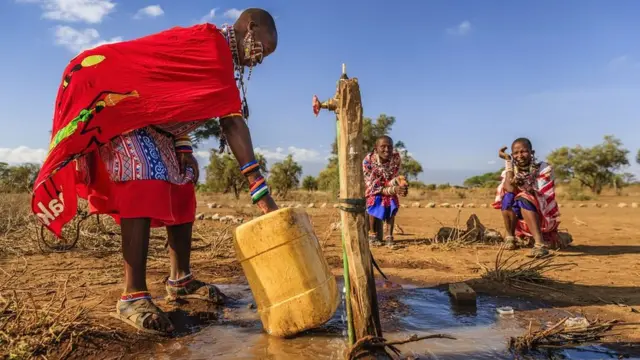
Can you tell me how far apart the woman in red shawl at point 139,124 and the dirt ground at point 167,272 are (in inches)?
12.3

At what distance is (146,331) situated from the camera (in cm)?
260

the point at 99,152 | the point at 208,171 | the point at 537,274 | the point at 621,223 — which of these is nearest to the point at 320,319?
the point at 99,152

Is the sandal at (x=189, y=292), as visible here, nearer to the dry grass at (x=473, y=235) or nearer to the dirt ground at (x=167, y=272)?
the dirt ground at (x=167, y=272)

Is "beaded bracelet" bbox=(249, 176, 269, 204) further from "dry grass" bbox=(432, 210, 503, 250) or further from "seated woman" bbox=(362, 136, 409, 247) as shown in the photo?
"dry grass" bbox=(432, 210, 503, 250)

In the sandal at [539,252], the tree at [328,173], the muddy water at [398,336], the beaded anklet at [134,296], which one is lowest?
the muddy water at [398,336]

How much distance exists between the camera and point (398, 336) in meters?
2.68

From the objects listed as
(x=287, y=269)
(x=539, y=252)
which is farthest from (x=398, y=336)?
(x=539, y=252)

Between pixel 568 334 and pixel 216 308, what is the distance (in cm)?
222

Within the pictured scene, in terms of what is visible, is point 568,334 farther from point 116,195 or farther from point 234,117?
point 116,195

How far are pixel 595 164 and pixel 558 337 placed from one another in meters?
→ 31.4

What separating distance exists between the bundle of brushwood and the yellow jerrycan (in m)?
1.03

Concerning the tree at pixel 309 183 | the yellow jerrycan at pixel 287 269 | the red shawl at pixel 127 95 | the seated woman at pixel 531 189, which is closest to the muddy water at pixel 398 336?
the yellow jerrycan at pixel 287 269

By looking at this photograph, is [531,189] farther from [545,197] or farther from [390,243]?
[390,243]

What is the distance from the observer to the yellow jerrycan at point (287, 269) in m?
2.40
